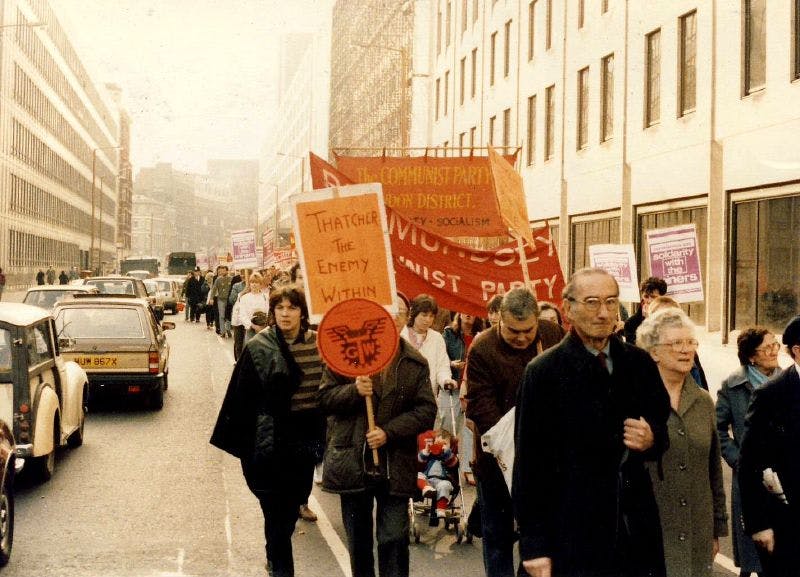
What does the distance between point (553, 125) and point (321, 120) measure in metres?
71.7

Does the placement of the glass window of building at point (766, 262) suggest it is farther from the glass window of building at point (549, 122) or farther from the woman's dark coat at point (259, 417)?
the woman's dark coat at point (259, 417)

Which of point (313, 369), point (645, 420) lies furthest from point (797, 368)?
point (313, 369)

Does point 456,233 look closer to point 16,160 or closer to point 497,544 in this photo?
point 497,544

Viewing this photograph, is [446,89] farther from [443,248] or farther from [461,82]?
[443,248]

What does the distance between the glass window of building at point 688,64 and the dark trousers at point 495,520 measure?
662 inches

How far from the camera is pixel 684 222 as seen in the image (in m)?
21.7

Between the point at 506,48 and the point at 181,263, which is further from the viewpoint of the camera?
the point at 181,263

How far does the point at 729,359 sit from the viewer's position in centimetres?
1905

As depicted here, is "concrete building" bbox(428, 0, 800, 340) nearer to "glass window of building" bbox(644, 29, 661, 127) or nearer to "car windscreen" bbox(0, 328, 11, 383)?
"glass window of building" bbox(644, 29, 661, 127)

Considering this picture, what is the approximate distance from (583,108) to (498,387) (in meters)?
23.2

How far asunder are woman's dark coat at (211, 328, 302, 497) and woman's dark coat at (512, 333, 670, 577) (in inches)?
80.6

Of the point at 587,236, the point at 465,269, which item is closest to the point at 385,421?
the point at 465,269

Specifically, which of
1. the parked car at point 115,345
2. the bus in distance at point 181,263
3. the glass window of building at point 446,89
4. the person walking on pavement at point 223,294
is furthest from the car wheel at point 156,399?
the bus in distance at point 181,263

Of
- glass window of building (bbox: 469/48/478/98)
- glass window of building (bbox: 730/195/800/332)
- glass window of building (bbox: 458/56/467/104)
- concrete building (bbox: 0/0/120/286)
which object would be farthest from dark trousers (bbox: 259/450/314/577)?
concrete building (bbox: 0/0/120/286)
